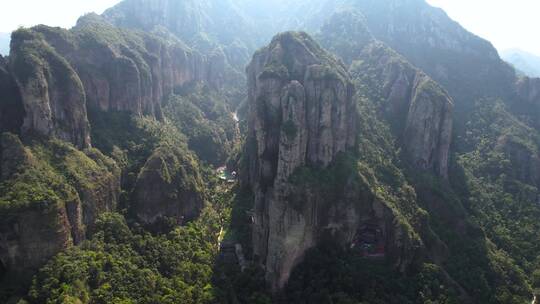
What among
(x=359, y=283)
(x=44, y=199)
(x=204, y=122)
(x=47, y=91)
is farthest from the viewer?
(x=204, y=122)

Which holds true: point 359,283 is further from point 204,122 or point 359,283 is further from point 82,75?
point 204,122

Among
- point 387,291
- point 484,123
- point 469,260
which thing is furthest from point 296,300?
point 484,123

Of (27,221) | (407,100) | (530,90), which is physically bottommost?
(27,221)

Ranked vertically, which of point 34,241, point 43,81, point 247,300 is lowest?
point 247,300

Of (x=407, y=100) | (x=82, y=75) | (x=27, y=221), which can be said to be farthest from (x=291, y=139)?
(x=82, y=75)

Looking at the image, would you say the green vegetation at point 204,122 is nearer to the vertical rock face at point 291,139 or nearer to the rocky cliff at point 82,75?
the rocky cliff at point 82,75

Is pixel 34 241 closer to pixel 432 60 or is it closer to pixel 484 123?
pixel 484 123

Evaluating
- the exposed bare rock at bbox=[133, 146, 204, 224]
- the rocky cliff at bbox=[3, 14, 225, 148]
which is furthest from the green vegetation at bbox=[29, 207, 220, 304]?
the rocky cliff at bbox=[3, 14, 225, 148]
